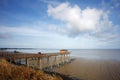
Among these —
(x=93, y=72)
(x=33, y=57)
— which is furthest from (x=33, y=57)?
(x=93, y=72)

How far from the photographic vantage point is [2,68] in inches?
453

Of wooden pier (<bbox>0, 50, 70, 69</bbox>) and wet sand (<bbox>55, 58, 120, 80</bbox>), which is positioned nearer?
wet sand (<bbox>55, 58, 120, 80</bbox>)

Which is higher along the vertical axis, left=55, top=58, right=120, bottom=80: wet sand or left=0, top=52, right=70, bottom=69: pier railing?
left=0, top=52, right=70, bottom=69: pier railing

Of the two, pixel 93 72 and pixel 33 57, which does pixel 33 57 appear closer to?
pixel 33 57

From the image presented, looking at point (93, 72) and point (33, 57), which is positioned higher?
point (33, 57)

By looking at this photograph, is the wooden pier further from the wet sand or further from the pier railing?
the wet sand

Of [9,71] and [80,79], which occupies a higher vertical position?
[9,71]

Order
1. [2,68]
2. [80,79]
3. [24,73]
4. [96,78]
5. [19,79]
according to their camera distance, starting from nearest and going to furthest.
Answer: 1. [19,79]
2. [24,73]
3. [2,68]
4. [80,79]
5. [96,78]

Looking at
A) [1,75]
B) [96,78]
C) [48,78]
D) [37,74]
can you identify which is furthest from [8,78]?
[96,78]

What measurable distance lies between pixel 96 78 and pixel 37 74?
37.9ft

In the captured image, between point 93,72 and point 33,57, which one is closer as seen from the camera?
point 93,72

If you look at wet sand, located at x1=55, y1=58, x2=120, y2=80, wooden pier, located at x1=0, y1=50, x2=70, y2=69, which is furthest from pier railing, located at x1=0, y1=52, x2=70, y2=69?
wet sand, located at x1=55, y1=58, x2=120, y2=80

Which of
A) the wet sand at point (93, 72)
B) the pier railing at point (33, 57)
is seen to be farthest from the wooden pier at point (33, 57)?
the wet sand at point (93, 72)

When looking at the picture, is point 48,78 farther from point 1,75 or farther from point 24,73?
point 1,75
